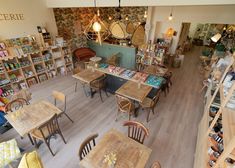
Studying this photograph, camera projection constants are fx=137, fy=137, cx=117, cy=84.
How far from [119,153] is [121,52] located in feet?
17.0

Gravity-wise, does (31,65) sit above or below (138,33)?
below

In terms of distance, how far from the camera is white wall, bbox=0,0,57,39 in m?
4.62

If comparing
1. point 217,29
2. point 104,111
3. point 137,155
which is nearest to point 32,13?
point 104,111

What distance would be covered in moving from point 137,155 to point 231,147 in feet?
3.87

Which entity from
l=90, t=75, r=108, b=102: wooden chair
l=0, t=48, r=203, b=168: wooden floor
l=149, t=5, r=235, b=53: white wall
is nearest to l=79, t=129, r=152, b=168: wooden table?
l=0, t=48, r=203, b=168: wooden floor

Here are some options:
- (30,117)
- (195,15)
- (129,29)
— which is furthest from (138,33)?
(195,15)

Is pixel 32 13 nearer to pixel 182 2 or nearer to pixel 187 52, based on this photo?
pixel 182 2

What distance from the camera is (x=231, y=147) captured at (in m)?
1.38

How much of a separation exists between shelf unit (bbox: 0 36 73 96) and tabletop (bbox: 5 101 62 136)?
8.61ft

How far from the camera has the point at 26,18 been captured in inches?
201

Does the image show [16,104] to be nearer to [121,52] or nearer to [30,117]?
[30,117]

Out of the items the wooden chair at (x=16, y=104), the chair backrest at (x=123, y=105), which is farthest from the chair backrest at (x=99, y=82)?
the wooden chair at (x=16, y=104)

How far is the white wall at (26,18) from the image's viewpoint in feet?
15.1

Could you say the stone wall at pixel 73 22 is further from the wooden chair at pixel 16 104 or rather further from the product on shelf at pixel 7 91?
the wooden chair at pixel 16 104
